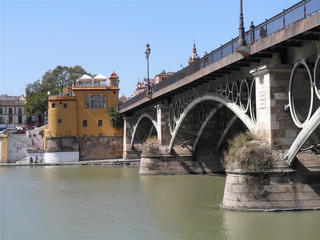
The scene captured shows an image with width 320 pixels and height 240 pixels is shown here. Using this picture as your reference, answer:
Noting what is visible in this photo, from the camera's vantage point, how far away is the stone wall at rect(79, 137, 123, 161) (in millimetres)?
67000

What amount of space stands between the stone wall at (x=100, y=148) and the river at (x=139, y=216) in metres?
33.2

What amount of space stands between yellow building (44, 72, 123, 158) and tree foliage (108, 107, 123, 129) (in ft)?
1.82

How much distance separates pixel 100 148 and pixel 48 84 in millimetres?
26180

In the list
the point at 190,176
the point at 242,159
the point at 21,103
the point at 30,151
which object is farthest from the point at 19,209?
the point at 21,103

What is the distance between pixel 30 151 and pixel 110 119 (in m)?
10.1

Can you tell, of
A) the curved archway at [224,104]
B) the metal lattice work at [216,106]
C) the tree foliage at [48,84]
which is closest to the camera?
the curved archway at [224,104]

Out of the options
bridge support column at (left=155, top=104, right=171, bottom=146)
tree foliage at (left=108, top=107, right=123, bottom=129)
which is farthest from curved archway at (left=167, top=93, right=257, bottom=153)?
tree foliage at (left=108, top=107, right=123, bottom=129)

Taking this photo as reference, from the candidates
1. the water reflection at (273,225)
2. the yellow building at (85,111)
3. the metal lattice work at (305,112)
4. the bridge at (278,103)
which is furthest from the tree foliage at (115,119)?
the water reflection at (273,225)

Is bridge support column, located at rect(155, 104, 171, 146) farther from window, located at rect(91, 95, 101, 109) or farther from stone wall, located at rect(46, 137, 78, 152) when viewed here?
window, located at rect(91, 95, 101, 109)

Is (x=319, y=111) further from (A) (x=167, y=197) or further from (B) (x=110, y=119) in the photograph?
(B) (x=110, y=119)

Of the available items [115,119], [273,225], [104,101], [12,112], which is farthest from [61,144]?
[273,225]

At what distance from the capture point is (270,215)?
18.5 meters

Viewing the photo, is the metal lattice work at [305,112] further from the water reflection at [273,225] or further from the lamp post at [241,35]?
the lamp post at [241,35]

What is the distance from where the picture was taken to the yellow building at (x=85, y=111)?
66250mm
